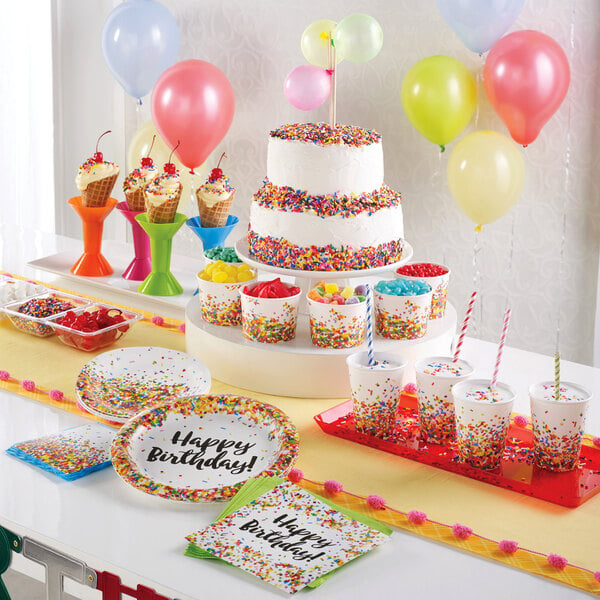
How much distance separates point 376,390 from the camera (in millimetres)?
1487

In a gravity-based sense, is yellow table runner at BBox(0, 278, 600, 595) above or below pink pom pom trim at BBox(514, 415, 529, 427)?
below

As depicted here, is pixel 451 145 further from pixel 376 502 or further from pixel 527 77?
pixel 376 502

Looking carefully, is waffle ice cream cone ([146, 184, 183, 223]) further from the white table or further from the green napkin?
the green napkin

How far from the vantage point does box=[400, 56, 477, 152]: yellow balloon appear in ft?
8.71

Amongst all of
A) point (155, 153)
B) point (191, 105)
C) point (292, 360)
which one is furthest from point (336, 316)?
point (155, 153)

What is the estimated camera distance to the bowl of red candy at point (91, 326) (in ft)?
6.11

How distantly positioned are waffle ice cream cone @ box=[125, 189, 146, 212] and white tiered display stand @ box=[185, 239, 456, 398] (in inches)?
21.5

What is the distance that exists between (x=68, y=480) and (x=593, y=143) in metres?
2.00

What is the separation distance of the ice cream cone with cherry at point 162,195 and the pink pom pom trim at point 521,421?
0.93 metres

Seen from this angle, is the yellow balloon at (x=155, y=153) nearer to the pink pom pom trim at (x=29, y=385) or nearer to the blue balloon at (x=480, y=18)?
the blue balloon at (x=480, y=18)

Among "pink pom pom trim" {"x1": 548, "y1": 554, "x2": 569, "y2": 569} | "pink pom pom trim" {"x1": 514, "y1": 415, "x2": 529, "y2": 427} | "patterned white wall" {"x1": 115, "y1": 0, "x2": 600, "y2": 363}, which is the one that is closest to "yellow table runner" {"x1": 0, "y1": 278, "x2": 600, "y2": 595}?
"pink pom pom trim" {"x1": 548, "y1": 554, "x2": 569, "y2": 569}

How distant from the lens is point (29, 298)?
2.02 meters

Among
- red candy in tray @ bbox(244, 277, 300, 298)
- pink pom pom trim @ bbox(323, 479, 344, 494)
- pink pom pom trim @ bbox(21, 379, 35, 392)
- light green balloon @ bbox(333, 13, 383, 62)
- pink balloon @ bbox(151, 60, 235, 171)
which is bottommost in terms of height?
pink pom pom trim @ bbox(323, 479, 344, 494)

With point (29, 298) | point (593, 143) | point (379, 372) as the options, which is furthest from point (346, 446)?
point (593, 143)
